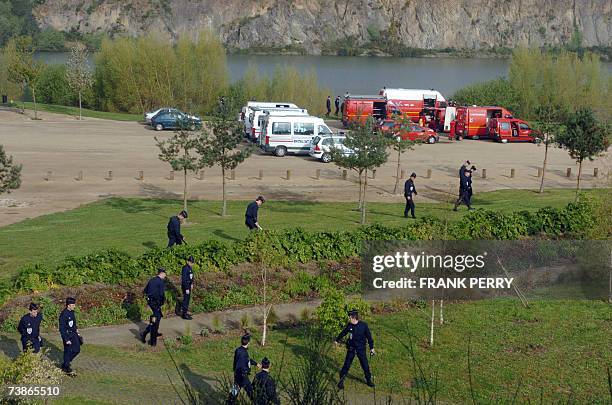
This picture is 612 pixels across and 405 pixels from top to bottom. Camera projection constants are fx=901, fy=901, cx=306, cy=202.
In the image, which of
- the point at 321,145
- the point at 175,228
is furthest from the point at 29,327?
the point at 321,145

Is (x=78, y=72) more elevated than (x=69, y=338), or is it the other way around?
(x=78, y=72)

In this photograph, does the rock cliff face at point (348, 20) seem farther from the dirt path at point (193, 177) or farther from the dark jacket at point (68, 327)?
the dark jacket at point (68, 327)

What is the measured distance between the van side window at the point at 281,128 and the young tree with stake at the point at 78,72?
19835 mm

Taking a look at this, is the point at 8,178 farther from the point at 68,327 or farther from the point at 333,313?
the point at 333,313

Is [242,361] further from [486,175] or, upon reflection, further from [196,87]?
[196,87]

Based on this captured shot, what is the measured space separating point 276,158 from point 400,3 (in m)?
151

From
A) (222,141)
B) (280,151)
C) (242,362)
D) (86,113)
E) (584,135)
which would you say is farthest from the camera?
(86,113)

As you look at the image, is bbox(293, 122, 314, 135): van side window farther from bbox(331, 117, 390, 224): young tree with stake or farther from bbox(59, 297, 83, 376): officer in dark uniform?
bbox(59, 297, 83, 376): officer in dark uniform

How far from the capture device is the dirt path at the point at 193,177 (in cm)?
2981

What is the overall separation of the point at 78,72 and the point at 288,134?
21.4 metres

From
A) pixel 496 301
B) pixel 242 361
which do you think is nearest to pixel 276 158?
pixel 496 301

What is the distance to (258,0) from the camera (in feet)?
587

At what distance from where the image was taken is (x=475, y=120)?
47.2m

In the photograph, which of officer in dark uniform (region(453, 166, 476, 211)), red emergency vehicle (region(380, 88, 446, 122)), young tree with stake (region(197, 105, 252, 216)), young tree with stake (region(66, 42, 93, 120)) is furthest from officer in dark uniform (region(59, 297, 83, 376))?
young tree with stake (region(66, 42, 93, 120))
